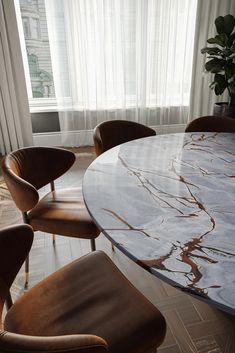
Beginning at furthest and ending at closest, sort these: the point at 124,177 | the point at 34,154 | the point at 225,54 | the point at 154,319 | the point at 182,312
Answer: the point at 225,54 < the point at 34,154 < the point at 182,312 < the point at 124,177 < the point at 154,319

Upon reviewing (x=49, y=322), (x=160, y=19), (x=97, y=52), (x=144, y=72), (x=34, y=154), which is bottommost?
(x=49, y=322)

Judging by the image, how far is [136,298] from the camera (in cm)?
96

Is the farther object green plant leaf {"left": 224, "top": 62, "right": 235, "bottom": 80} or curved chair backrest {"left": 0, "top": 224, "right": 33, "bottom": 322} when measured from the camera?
green plant leaf {"left": 224, "top": 62, "right": 235, "bottom": 80}

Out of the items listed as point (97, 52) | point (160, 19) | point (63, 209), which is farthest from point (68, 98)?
point (63, 209)

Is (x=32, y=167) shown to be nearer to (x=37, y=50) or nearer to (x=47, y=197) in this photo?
(x=47, y=197)

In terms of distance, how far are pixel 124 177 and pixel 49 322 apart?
61 centimetres

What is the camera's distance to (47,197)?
1650mm

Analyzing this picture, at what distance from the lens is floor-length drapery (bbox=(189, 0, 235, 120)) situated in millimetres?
3426

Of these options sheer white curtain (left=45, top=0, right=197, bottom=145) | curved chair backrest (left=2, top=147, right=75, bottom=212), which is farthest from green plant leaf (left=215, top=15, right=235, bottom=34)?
curved chair backrest (left=2, top=147, right=75, bottom=212)

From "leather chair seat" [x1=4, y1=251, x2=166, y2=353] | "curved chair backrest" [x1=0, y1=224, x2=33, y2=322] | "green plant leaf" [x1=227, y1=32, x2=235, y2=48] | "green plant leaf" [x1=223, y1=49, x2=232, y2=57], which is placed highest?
"green plant leaf" [x1=227, y1=32, x2=235, y2=48]

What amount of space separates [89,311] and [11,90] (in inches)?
113

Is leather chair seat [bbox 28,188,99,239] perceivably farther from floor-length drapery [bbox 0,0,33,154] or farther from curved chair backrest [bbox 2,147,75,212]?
floor-length drapery [bbox 0,0,33,154]

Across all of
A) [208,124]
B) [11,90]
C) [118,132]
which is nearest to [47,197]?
[118,132]

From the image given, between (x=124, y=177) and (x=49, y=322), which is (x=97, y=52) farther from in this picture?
(x=49, y=322)
